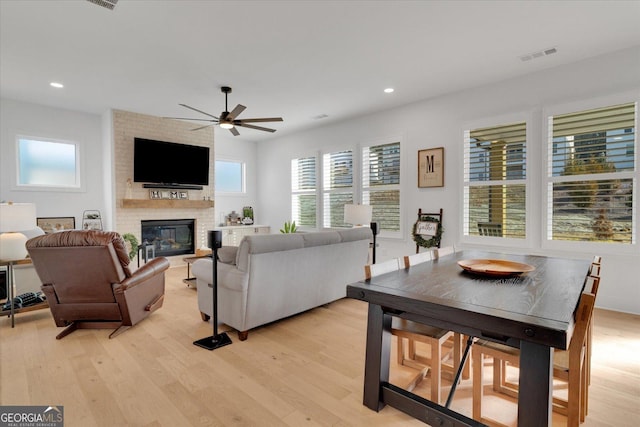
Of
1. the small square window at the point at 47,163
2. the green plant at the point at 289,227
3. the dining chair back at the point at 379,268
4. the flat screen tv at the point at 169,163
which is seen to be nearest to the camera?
the dining chair back at the point at 379,268

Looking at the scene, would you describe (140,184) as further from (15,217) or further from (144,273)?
(144,273)

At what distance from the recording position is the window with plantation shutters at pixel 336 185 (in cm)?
639

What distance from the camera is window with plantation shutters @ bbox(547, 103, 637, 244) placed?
3.55 m

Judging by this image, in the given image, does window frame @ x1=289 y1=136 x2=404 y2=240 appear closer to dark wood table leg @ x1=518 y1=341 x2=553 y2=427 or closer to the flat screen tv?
the flat screen tv

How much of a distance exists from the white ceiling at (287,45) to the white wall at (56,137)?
357mm

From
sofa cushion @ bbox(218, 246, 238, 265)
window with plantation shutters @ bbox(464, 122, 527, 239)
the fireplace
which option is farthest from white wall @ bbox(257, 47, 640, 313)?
sofa cushion @ bbox(218, 246, 238, 265)

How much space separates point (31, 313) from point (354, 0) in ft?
15.6

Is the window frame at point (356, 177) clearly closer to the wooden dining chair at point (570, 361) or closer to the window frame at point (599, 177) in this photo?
the window frame at point (599, 177)

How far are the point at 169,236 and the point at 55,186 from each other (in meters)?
2.03

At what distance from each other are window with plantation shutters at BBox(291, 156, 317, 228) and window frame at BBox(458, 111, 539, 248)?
3146 mm

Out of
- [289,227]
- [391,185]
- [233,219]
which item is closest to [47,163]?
[233,219]

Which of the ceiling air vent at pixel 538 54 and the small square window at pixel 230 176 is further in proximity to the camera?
the small square window at pixel 230 176

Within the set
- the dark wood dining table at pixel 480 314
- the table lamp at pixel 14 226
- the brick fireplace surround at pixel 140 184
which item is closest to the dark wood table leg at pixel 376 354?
the dark wood dining table at pixel 480 314

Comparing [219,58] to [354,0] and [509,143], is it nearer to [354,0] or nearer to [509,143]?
[354,0]
